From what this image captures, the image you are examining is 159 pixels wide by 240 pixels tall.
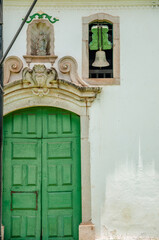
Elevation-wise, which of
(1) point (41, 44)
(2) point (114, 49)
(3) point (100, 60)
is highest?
(1) point (41, 44)

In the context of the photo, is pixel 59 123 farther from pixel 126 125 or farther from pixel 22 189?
pixel 22 189

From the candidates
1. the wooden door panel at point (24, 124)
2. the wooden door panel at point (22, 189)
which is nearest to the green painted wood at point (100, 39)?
the wooden door panel at point (24, 124)

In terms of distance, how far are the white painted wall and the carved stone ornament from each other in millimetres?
424

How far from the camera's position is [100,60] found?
6.43 meters

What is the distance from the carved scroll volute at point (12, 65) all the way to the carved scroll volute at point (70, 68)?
2.31 ft

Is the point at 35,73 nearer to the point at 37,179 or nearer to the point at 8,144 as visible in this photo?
the point at 8,144

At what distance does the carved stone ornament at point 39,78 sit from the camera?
609 cm

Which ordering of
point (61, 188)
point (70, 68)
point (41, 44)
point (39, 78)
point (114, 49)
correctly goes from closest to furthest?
1. point (39, 78)
2. point (61, 188)
3. point (70, 68)
4. point (114, 49)
5. point (41, 44)

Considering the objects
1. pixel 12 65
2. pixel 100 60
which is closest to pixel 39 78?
pixel 12 65

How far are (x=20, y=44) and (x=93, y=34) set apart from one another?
130 centimetres

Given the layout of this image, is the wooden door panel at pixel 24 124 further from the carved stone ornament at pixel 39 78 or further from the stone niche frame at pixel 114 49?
the stone niche frame at pixel 114 49

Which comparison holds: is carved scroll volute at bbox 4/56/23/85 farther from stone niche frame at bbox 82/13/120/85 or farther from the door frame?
→ stone niche frame at bbox 82/13/120/85

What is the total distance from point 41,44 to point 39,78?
2.56ft

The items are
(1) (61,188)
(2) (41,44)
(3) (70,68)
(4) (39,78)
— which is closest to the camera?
(4) (39,78)
